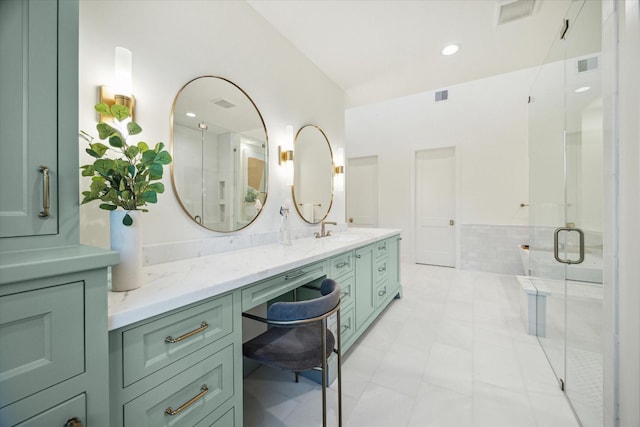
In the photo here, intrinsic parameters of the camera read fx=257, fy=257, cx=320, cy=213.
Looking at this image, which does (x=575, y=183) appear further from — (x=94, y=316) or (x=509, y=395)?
(x=94, y=316)

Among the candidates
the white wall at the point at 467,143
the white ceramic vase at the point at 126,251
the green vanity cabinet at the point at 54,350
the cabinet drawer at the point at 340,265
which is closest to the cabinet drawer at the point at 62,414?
the green vanity cabinet at the point at 54,350

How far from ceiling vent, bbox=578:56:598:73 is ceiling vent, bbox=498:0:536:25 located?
866 mm

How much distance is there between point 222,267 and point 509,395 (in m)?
1.94

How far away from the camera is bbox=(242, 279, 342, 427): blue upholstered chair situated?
1.14 m

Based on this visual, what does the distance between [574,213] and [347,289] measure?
1.54 metres

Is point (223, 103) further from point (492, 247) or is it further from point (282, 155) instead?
point (492, 247)

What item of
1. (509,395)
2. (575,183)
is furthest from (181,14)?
(509,395)

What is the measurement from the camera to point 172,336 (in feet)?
2.91

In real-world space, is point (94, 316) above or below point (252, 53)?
below

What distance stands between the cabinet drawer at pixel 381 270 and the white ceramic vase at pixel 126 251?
197cm

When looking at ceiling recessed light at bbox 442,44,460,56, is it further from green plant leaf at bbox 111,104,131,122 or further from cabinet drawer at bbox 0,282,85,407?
cabinet drawer at bbox 0,282,85,407

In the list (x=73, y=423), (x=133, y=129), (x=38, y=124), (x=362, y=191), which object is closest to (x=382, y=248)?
(x=133, y=129)

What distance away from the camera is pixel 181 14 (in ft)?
5.08

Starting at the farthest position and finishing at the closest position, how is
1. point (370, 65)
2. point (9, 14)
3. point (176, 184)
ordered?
1. point (370, 65)
2. point (176, 184)
3. point (9, 14)
